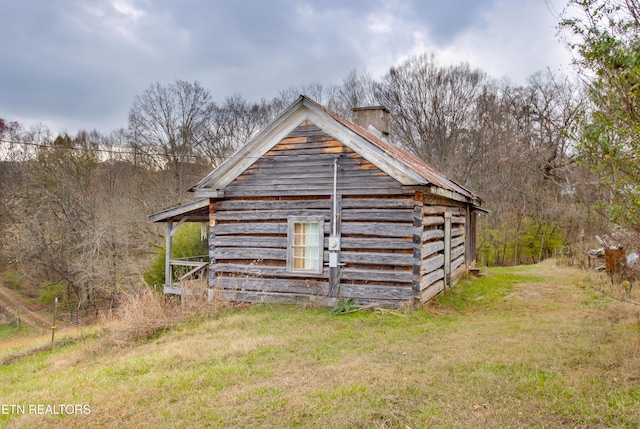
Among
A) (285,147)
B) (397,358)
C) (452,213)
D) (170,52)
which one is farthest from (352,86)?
(397,358)

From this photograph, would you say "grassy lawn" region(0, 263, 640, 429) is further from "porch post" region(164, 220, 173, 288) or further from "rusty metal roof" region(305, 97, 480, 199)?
"porch post" region(164, 220, 173, 288)

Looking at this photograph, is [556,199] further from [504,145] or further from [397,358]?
[397,358]

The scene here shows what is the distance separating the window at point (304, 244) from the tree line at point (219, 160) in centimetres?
1190

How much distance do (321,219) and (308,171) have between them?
122cm

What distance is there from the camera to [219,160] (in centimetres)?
3133

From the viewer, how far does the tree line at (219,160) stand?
77.1 ft

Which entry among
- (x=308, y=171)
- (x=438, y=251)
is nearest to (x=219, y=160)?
(x=308, y=171)

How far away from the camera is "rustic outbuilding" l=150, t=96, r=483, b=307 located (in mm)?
10078

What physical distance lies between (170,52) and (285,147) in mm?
13880

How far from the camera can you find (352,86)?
3394 cm

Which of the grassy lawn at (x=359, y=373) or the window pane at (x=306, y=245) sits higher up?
the window pane at (x=306, y=245)

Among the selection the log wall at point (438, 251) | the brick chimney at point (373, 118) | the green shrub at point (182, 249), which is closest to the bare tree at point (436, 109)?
the brick chimney at point (373, 118)

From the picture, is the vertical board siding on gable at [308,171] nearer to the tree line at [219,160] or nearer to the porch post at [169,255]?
the porch post at [169,255]

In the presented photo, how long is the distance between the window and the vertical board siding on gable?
0.74 meters
